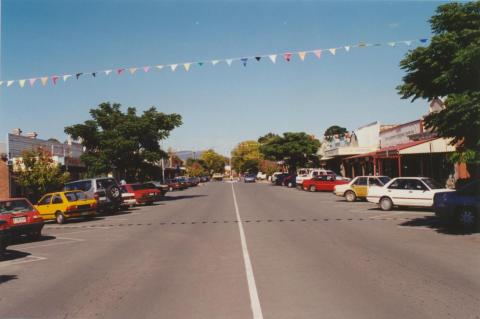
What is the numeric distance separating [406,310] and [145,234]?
33.5 ft

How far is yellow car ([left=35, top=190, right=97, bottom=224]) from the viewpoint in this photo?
20172 millimetres

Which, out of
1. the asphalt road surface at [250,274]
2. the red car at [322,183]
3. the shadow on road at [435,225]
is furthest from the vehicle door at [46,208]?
the red car at [322,183]

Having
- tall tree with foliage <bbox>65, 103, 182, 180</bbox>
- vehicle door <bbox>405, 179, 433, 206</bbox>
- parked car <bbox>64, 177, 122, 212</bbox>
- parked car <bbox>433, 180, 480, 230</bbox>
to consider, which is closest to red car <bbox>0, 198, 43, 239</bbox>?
parked car <bbox>64, 177, 122, 212</bbox>

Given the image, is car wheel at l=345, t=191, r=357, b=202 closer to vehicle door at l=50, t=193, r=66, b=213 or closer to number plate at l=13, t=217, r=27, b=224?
vehicle door at l=50, t=193, r=66, b=213

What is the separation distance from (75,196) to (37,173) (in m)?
6.53

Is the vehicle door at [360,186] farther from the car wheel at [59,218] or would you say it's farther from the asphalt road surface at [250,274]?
the car wheel at [59,218]

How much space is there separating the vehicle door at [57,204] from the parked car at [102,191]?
2.80 metres

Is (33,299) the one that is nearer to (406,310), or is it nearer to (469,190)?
(406,310)

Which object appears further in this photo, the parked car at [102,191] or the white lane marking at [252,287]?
the parked car at [102,191]

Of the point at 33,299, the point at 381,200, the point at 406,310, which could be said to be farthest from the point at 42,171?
the point at 406,310

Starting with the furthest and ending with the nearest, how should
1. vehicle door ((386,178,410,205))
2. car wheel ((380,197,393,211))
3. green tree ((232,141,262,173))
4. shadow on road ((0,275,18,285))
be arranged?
green tree ((232,141,262,173)) < car wheel ((380,197,393,211)) < vehicle door ((386,178,410,205)) < shadow on road ((0,275,18,285))

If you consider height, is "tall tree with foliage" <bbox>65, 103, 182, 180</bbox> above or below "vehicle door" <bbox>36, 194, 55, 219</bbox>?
above

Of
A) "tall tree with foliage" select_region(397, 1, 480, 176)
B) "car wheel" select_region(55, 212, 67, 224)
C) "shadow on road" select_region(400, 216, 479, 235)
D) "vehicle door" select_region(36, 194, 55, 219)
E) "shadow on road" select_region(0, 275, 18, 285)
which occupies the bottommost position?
"shadow on road" select_region(400, 216, 479, 235)

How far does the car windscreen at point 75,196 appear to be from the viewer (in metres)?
20.6
